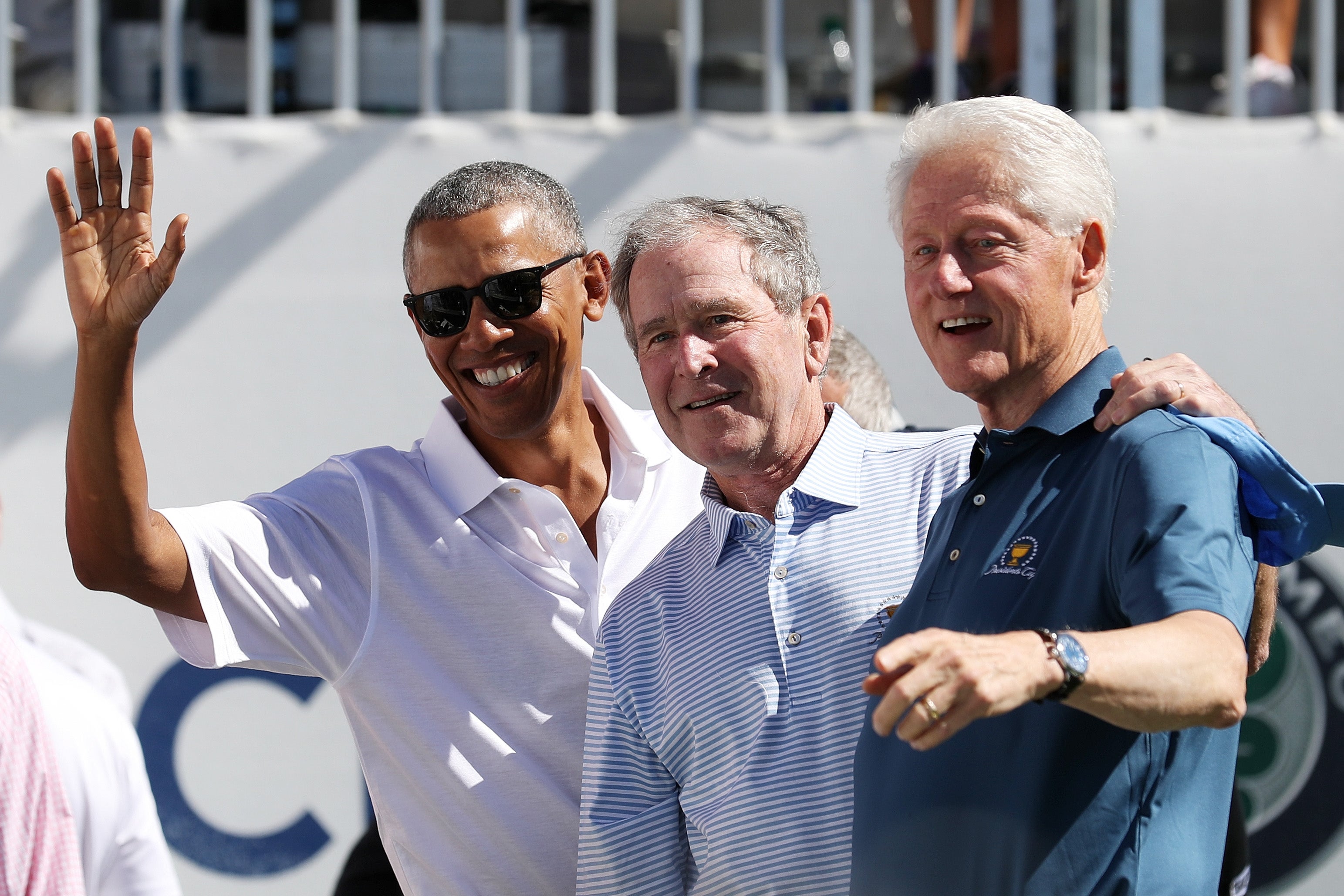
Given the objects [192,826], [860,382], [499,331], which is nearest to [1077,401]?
[499,331]

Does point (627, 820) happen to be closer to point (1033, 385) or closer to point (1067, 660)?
point (1033, 385)

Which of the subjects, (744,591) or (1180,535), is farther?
(744,591)

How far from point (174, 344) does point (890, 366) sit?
92.4 inches

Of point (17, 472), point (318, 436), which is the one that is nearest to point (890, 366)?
point (318, 436)

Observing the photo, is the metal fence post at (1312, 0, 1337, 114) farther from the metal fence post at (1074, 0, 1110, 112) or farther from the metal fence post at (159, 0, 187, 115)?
the metal fence post at (159, 0, 187, 115)

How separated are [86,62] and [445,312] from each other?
2.87m

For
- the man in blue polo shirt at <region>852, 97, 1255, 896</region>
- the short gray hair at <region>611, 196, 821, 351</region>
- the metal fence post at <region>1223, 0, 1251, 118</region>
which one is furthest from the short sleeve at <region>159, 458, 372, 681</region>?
the metal fence post at <region>1223, 0, 1251, 118</region>

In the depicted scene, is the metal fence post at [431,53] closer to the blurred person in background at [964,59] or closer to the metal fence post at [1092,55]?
the blurred person in background at [964,59]

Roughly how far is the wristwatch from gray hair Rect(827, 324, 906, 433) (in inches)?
67.7

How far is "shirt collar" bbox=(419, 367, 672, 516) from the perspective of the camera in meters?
2.15

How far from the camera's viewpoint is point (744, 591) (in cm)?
182

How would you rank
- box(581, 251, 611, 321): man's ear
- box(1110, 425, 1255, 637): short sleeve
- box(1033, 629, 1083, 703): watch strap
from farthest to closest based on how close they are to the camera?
box(581, 251, 611, 321): man's ear, box(1110, 425, 1255, 637): short sleeve, box(1033, 629, 1083, 703): watch strap

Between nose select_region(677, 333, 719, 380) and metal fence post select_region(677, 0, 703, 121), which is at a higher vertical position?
metal fence post select_region(677, 0, 703, 121)

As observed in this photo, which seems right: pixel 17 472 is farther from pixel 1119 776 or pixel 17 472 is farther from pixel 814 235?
pixel 1119 776
